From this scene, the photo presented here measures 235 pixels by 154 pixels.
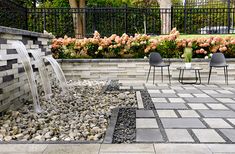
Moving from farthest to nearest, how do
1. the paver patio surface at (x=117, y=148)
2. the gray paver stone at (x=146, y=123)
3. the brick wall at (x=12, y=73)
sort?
the brick wall at (x=12, y=73) → the gray paver stone at (x=146, y=123) → the paver patio surface at (x=117, y=148)

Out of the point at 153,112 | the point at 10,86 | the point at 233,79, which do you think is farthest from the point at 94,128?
the point at 233,79

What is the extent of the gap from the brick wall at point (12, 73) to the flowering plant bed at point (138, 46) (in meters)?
3.19

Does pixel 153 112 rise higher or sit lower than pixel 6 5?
lower

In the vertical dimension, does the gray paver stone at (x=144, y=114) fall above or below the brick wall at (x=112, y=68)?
below

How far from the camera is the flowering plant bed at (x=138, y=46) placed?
8.21 m

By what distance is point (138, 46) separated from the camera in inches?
331

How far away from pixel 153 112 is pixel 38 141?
Result: 5.85 ft

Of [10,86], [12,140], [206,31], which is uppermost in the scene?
[206,31]

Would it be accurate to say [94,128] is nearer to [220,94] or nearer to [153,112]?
[153,112]

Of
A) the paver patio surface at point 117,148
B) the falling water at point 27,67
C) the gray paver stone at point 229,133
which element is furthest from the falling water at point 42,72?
the gray paver stone at point 229,133

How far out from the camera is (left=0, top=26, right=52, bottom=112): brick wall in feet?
13.0

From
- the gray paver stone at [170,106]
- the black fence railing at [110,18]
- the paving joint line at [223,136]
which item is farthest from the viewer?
the black fence railing at [110,18]

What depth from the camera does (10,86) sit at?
4230 millimetres

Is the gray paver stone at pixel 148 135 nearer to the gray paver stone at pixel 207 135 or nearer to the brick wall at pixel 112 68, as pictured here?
the gray paver stone at pixel 207 135
